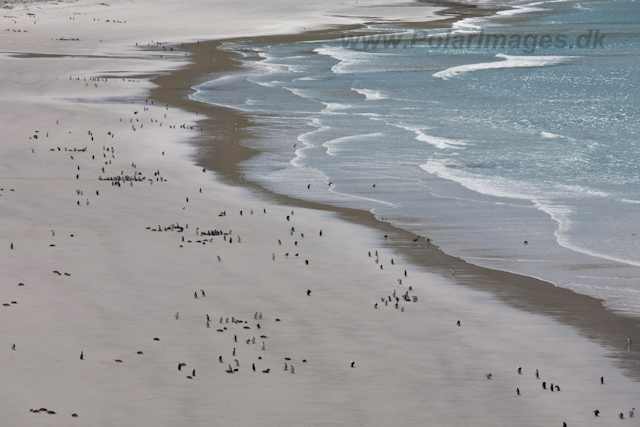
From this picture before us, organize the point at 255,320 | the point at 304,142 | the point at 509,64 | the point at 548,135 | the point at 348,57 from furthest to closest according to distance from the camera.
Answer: the point at 348,57 → the point at 509,64 → the point at 548,135 → the point at 304,142 → the point at 255,320

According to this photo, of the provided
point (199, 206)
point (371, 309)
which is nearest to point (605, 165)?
point (199, 206)

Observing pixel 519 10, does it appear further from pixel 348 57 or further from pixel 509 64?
pixel 348 57

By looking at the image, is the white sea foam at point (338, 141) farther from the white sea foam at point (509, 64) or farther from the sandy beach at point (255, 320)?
the white sea foam at point (509, 64)

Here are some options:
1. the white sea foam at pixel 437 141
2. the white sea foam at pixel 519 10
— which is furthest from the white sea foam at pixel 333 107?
the white sea foam at pixel 519 10

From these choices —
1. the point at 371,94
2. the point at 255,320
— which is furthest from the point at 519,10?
the point at 255,320

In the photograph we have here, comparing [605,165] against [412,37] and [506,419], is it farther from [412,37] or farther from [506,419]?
[412,37]
